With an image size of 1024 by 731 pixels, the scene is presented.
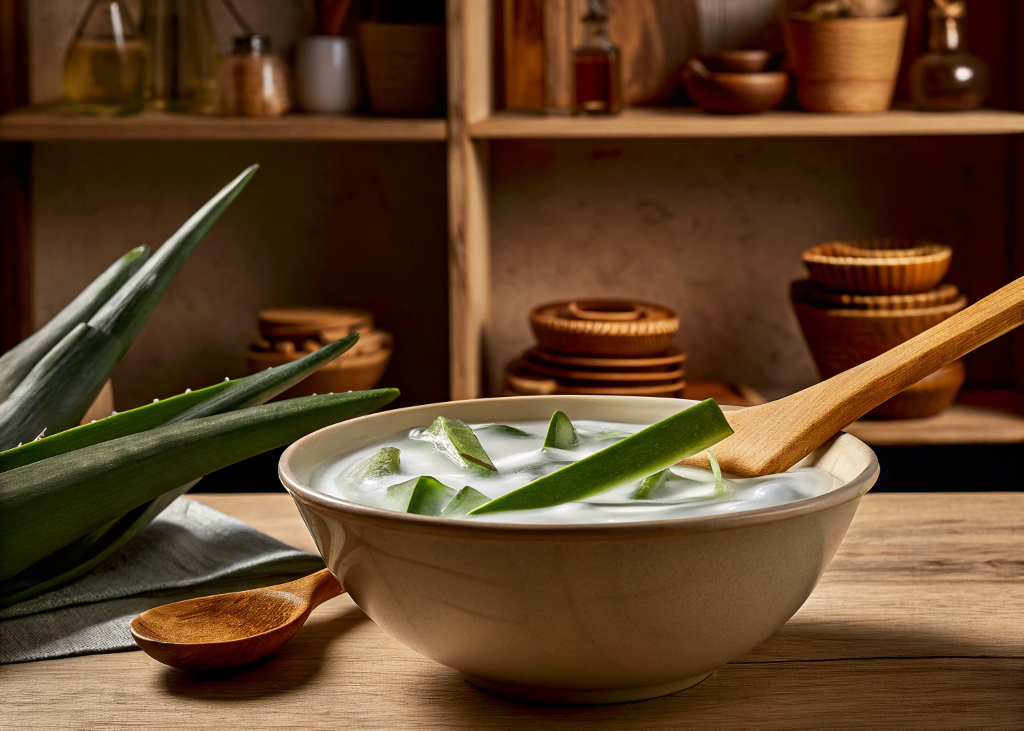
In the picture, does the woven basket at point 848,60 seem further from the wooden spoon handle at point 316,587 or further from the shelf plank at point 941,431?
the wooden spoon handle at point 316,587

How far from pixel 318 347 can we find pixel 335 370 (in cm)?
6

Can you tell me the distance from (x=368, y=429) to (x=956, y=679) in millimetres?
313

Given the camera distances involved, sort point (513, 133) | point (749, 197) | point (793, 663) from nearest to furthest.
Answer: point (793, 663)
point (513, 133)
point (749, 197)

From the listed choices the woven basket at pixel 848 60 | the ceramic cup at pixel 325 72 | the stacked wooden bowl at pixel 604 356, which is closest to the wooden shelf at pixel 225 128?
the ceramic cup at pixel 325 72

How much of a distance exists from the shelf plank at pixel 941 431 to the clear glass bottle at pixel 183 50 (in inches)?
48.8

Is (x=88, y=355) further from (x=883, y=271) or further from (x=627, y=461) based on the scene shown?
(x=883, y=271)

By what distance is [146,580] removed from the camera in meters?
0.60

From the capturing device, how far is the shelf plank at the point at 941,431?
5.34ft

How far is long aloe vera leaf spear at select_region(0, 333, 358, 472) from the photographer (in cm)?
55

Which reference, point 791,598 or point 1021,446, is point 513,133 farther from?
point 791,598

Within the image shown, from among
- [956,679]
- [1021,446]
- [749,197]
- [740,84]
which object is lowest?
[1021,446]

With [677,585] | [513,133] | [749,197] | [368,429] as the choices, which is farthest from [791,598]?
[749,197]

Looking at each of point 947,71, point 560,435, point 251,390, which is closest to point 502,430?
point 560,435

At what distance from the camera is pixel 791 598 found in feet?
1.39
